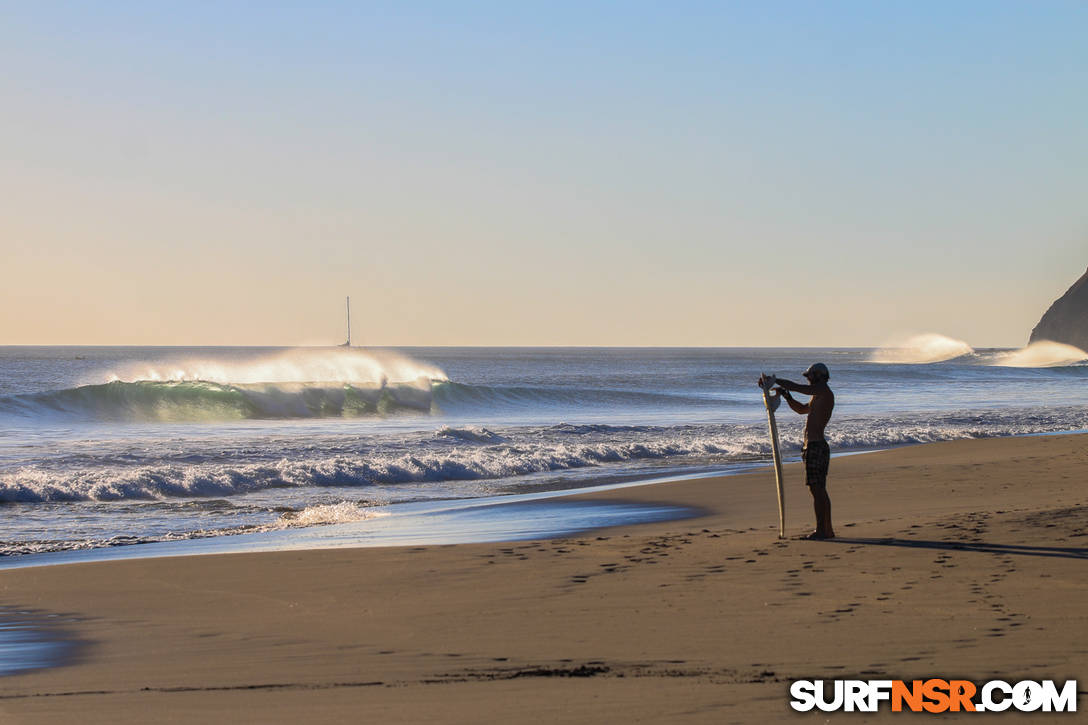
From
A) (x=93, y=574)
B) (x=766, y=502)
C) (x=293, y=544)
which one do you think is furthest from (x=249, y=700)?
(x=766, y=502)

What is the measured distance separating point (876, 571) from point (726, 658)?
253 centimetres

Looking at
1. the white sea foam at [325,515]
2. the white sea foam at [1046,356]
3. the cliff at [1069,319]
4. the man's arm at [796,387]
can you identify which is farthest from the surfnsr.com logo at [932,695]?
the cliff at [1069,319]

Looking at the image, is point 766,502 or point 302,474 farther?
point 302,474

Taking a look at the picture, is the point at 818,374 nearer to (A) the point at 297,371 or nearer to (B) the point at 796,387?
(B) the point at 796,387

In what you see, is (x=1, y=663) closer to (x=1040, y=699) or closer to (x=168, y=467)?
(x=1040, y=699)

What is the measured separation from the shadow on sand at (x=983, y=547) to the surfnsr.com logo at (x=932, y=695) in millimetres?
3388

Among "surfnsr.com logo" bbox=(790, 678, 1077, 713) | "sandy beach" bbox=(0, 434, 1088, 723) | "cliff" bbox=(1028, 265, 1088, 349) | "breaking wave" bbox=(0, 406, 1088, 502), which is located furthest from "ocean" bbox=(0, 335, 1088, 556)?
"cliff" bbox=(1028, 265, 1088, 349)

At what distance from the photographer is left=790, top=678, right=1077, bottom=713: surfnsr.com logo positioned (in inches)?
180

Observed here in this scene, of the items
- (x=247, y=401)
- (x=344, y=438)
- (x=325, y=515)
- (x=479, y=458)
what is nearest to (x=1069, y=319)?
(x=247, y=401)

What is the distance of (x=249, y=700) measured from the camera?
202 inches

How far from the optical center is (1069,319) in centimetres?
13650

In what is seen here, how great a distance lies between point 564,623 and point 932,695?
7.67 ft

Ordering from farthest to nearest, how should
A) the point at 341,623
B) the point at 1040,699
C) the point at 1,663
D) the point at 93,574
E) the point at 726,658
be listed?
the point at 93,574
the point at 341,623
the point at 1,663
the point at 726,658
the point at 1040,699

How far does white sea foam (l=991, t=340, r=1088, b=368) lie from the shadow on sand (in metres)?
110
